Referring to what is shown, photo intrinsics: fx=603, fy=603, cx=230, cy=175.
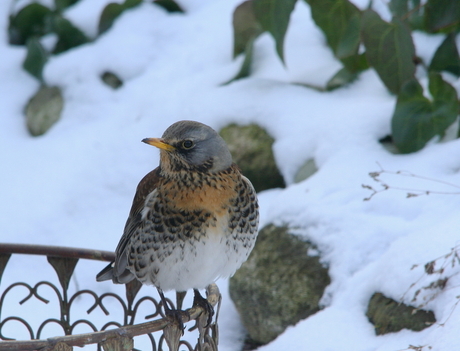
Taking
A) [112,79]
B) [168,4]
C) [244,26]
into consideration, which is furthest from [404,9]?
[112,79]

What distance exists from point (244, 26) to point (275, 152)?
39.2 inches

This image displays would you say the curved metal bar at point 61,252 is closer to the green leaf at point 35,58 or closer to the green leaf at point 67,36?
the green leaf at point 35,58

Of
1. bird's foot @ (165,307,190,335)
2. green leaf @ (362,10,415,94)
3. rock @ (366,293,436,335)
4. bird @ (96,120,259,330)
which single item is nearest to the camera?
bird's foot @ (165,307,190,335)

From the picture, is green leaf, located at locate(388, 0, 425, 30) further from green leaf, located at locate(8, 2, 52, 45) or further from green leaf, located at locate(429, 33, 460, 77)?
green leaf, located at locate(8, 2, 52, 45)

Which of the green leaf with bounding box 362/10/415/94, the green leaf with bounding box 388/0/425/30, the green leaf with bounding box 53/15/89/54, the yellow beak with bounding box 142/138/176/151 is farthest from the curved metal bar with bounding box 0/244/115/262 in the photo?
the green leaf with bounding box 53/15/89/54

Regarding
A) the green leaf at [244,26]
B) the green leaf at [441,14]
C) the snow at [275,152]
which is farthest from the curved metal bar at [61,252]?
the green leaf at [441,14]

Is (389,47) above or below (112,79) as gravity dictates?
above

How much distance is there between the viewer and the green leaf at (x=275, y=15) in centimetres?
354

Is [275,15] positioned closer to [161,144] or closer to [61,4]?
[161,144]

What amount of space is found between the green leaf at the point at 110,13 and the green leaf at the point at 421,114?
2562 millimetres

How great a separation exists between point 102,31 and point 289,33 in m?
1.53

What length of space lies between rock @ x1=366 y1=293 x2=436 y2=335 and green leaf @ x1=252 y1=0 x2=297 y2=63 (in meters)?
1.72

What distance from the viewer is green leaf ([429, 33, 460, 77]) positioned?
11.6ft

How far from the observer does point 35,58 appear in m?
4.59
